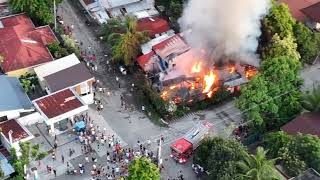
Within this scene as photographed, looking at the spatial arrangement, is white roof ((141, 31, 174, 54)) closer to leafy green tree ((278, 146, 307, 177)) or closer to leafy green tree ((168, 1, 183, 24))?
leafy green tree ((168, 1, 183, 24))

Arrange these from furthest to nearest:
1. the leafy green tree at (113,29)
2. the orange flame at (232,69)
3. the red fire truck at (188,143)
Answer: the leafy green tree at (113,29), the orange flame at (232,69), the red fire truck at (188,143)

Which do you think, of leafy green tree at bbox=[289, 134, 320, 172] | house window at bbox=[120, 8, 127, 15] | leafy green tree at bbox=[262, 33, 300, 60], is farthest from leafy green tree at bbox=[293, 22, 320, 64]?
house window at bbox=[120, 8, 127, 15]

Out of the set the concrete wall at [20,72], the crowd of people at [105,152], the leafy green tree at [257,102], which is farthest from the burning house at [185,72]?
the concrete wall at [20,72]

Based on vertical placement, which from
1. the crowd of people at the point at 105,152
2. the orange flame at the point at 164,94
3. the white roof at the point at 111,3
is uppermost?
the white roof at the point at 111,3

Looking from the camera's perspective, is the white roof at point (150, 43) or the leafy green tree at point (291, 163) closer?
the leafy green tree at point (291, 163)

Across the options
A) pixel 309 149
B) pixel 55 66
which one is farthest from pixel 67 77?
pixel 309 149

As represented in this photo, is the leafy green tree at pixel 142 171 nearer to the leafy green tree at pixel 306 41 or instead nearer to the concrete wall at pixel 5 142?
the concrete wall at pixel 5 142

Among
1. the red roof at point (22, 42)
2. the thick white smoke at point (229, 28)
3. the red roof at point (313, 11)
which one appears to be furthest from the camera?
the red roof at point (313, 11)

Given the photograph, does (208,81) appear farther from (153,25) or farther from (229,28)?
(153,25)
